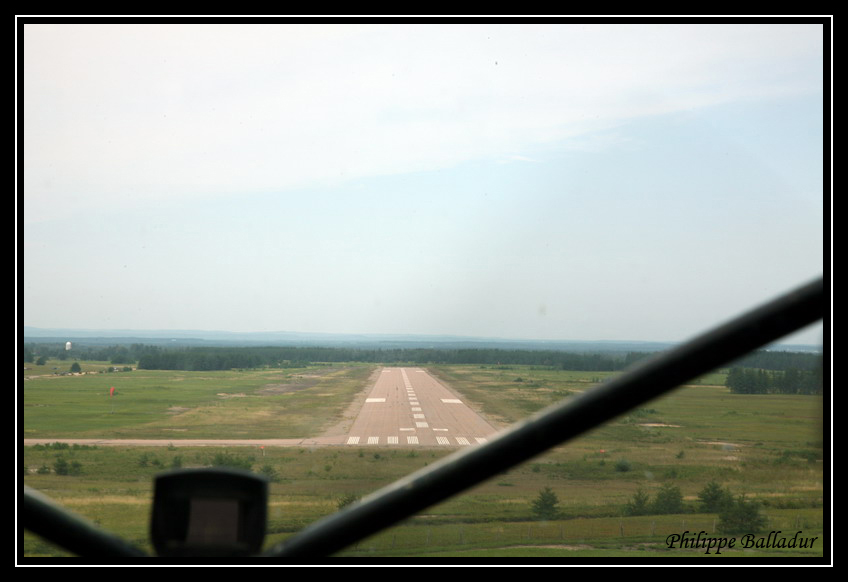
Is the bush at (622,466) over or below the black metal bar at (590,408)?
below

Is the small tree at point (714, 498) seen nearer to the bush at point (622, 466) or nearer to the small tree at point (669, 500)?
the small tree at point (669, 500)

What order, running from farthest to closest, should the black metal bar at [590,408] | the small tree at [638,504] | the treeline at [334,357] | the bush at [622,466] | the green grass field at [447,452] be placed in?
1. the small tree at [638,504]
2. the bush at [622,466]
3. the treeline at [334,357]
4. the green grass field at [447,452]
5. the black metal bar at [590,408]

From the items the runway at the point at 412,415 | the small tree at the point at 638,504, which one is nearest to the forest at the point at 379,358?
the runway at the point at 412,415

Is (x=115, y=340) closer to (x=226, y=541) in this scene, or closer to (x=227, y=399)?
(x=227, y=399)

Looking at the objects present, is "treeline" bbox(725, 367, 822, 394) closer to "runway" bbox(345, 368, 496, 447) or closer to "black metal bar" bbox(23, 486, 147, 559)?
"runway" bbox(345, 368, 496, 447)

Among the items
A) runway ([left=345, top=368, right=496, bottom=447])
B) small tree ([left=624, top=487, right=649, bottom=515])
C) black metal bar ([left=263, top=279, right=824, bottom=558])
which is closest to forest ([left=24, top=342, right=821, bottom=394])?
runway ([left=345, top=368, right=496, bottom=447])

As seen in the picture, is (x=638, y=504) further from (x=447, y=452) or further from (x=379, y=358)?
(x=379, y=358)
